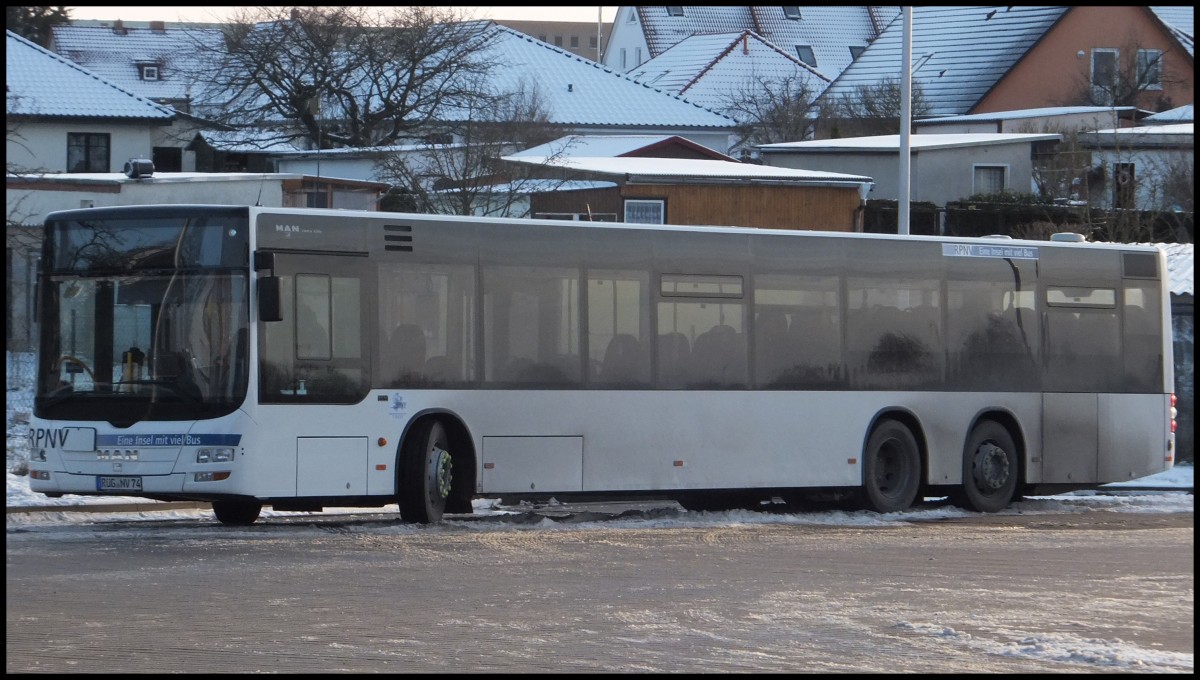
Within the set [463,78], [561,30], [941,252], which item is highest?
[561,30]

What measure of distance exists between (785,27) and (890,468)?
84.2 meters

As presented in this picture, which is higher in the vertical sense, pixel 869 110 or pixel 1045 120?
pixel 869 110

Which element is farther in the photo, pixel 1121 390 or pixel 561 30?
pixel 561 30

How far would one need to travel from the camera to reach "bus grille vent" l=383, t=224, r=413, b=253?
634 inches

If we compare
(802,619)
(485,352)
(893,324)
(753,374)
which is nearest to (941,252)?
(893,324)

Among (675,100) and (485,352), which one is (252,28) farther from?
(485,352)

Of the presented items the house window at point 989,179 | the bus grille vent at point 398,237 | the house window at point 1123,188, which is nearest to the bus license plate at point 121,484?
the bus grille vent at point 398,237

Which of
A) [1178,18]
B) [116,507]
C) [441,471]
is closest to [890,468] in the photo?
[441,471]

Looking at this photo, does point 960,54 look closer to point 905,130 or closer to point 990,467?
point 905,130

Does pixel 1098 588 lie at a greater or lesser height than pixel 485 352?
lesser

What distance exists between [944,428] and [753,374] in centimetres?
263

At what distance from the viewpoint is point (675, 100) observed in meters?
68.6

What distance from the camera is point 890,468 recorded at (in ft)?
62.1

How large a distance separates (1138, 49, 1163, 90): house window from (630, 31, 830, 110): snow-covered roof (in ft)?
50.8
